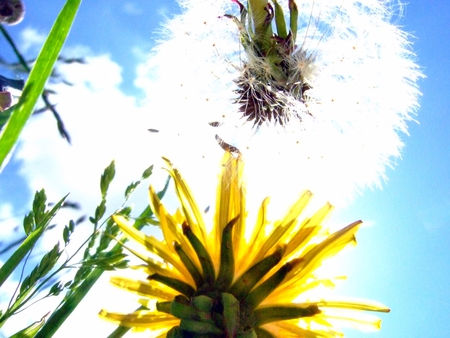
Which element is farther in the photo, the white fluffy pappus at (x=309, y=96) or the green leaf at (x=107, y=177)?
the white fluffy pappus at (x=309, y=96)

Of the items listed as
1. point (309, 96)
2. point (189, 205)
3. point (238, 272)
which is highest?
point (309, 96)

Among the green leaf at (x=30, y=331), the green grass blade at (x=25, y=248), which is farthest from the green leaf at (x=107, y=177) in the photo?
the green leaf at (x=30, y=331)

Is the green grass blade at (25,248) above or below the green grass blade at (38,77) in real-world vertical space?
below

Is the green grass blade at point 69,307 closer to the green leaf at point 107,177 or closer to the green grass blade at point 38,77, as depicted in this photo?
the green leaf at point 107,177

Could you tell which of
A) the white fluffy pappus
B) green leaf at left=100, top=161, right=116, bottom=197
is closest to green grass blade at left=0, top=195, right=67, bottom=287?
green leaf at left=100, top=161, right=116, bottom=197

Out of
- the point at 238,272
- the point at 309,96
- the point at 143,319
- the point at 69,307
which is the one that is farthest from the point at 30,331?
the point at 309,96

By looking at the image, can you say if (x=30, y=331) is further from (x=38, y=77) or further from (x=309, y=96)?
(x=309, y=96)

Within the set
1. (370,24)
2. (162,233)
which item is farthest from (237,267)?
(370,24)
